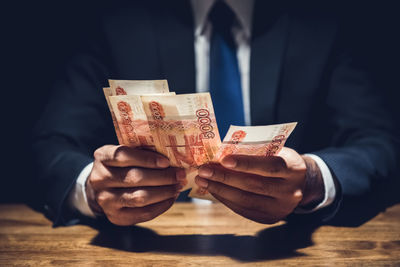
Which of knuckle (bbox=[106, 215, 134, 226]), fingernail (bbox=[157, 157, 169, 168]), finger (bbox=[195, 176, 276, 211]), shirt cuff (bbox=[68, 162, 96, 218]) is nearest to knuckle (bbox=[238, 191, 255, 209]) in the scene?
finger (bbox=[195, 176, 276, 211])

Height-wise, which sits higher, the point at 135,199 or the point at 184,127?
the point at 184,127

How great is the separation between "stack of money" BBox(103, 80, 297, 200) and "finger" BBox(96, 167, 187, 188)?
3 cm

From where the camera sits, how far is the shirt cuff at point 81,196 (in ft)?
4.01

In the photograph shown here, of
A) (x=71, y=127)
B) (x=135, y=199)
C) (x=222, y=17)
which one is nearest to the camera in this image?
(x=135, y=199)

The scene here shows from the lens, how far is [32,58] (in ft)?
6.75

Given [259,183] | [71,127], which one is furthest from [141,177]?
[71,127]

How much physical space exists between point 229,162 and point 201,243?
0.81 feet

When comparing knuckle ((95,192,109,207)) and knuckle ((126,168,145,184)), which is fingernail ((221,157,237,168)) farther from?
knuckle ((95,192,109,207))

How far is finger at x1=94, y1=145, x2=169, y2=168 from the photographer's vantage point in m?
0.98

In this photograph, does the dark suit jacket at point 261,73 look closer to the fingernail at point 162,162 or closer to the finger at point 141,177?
the finger at point 141,177

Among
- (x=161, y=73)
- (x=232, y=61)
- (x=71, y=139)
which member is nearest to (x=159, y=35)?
(x=161, y=73)

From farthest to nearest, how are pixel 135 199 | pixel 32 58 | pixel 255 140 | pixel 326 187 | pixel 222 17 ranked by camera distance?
1. pixel 32 58
2. pixel 222 17
3. pixel 326 187
4. pixel 135 199
5. pixel 255 140

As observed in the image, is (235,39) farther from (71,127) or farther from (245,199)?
(245,199)

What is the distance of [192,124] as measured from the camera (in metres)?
0.95
